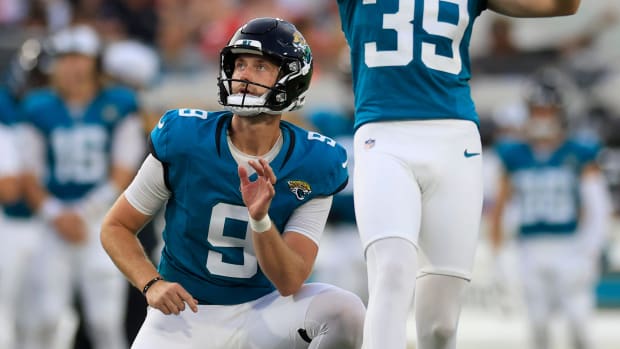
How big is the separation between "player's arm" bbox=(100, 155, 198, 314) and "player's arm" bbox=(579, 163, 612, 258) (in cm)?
393

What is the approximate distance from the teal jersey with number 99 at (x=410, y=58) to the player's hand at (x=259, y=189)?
0.58 metres

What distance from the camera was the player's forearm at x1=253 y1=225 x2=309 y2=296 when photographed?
3.34 meters

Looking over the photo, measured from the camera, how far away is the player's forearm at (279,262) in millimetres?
3338

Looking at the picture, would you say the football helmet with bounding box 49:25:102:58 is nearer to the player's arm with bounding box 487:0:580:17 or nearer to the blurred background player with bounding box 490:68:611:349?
the blurred background player with bounding box 490:68:611:349

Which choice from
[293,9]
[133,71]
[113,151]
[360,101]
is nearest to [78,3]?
[293,9]

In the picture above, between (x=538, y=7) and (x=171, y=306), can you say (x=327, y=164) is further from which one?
(x=538, y=7)

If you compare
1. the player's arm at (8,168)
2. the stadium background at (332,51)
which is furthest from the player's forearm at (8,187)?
the stadium background at (332,51)

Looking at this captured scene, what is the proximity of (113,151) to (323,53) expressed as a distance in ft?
12.7

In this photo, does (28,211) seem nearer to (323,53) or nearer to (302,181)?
(302,181)

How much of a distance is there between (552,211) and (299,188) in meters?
3.68

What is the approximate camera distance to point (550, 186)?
702cm

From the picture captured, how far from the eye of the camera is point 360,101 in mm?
3748

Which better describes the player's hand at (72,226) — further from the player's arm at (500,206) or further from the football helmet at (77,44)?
the player's arm at (500,206)

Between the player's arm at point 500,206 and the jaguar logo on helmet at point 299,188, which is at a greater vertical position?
the jaguar logo on helmet at point 299,188
